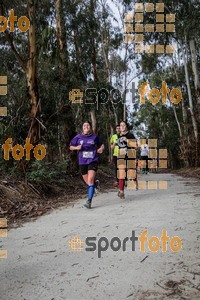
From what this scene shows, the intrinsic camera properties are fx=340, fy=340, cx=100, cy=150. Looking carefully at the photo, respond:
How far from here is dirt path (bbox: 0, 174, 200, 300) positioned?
274cm

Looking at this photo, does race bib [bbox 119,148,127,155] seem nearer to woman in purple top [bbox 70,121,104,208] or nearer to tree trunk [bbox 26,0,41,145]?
woman in purple top [bbox 70,121,104,208]

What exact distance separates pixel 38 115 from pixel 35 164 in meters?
1.51

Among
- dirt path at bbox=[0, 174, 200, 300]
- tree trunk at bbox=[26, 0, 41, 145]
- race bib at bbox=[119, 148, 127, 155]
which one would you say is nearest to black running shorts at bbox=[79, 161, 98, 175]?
race bib at bbox=[119, 148, 127, 155]

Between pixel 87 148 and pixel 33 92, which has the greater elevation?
pixel 33 92

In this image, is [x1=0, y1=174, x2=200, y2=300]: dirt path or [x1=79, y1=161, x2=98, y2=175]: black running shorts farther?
[x1=79, y1=161, x2=98, y2=175]: black running shorts

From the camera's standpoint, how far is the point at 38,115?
899 cm

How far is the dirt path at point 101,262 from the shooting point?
2.74 metres

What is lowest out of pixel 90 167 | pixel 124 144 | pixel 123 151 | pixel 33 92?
pixel 90 167

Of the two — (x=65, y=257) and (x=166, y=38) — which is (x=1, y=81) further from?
(x=166, y=38)

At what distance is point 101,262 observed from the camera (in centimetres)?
338

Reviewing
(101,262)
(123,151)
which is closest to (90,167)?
(123,151)

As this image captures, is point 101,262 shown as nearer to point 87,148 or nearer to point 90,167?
point 90,167

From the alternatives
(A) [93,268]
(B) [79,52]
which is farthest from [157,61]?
(A) [93,268]

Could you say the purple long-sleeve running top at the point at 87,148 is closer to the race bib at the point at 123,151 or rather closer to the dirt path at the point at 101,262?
the race bib at the point at 123,151
